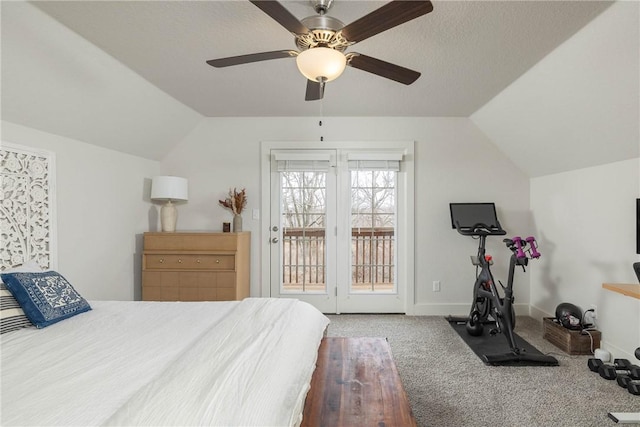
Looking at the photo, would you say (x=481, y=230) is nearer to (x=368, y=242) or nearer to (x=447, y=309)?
(x=447, y=309)

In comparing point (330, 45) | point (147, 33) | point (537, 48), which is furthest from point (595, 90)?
point (147, 33)

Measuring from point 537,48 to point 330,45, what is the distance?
1606 mm

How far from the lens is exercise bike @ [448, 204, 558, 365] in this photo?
284cm

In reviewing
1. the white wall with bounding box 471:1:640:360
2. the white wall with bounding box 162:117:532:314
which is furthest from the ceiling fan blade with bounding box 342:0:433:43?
the white wall with bounding box 162:117:532:314

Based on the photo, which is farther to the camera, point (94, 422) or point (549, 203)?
point (549, 203)

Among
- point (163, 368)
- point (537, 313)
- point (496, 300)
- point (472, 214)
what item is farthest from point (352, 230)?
point (163, 368)

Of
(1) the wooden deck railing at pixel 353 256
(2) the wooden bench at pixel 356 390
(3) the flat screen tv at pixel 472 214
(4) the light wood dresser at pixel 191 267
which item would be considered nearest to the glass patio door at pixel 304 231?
(1) the wooden deck railing at pixel 353 256

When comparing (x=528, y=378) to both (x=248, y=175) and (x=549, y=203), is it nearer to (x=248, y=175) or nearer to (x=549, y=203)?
(x=549, y=203)

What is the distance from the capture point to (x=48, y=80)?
92.9 inches

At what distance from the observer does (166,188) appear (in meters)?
3.75

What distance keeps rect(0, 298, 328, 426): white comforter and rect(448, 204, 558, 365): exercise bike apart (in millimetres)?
1812

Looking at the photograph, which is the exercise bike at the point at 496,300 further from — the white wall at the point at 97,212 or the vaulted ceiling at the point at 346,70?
the white wall at the point at 97,212

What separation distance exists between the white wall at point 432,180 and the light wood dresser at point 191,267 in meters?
0.55

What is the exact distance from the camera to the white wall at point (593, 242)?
2.73m
